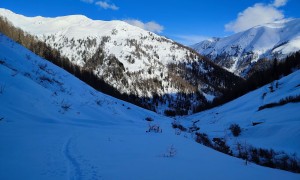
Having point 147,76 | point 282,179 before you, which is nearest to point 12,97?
point 282,179

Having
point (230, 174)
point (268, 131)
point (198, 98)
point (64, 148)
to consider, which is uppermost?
point (198, 98)

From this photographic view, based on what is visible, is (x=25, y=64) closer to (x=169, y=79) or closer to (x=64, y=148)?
(x=64, y=148)

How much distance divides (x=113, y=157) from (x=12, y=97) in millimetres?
6918

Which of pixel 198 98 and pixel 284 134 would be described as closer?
pixel 284 134

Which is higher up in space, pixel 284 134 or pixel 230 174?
pixel 284 134

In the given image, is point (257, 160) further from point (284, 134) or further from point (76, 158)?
point (76, 158)

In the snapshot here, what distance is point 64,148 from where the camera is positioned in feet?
22.3

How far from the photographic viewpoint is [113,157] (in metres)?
6.58

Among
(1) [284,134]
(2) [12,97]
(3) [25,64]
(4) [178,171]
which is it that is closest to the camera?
(4) [178,171]

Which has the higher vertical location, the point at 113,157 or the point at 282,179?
the point at 282,179

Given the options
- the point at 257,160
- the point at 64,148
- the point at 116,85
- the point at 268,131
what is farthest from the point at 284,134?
the point at 116,85

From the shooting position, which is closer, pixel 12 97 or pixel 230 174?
pixel 230 174

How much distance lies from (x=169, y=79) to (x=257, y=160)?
18911cm

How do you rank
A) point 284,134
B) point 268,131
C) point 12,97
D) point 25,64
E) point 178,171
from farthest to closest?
point 25,64 < point 268,131 < point 284,134 < point 12,97 < point 178,171
